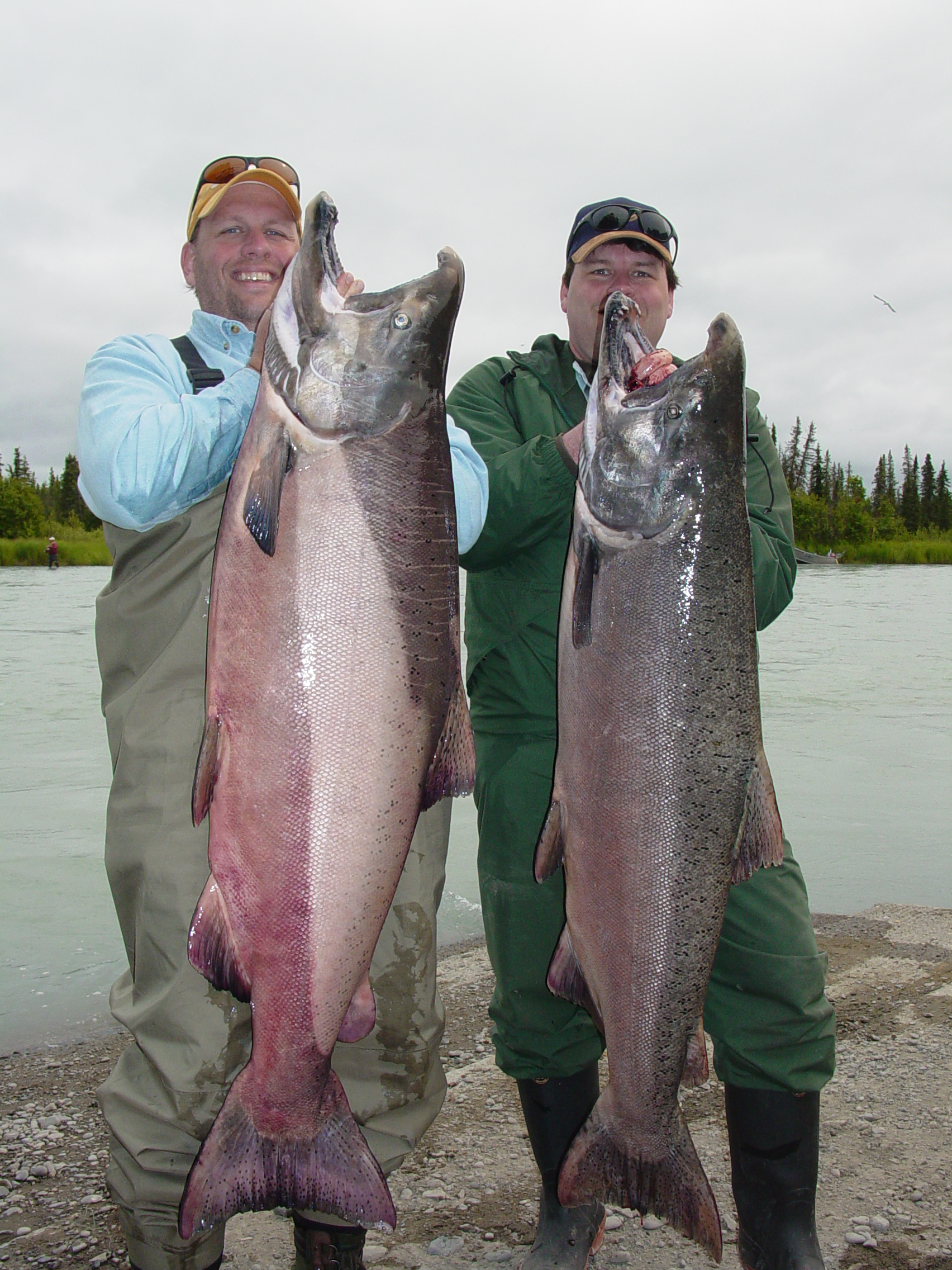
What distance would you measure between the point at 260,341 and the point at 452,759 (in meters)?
0.97

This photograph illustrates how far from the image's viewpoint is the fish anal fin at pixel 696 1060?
2354mm

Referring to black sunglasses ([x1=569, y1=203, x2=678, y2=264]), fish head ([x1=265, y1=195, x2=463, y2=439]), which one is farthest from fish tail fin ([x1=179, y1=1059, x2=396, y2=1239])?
black sunglasses ([x1=569, y1=203, x2=678, y2=264])

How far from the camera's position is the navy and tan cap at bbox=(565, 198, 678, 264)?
10.2 feet

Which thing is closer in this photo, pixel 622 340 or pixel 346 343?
pixel 346 343

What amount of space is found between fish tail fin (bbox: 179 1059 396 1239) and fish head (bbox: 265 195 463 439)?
1347 millimetres

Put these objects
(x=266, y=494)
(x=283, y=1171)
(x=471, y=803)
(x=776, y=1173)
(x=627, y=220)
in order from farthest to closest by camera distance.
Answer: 1. (x=471, y=803)
2. (x=627, y=220)
3. (x=776, y=1173)
4. (x=283, y=1171)
5. (x=266, y=494)

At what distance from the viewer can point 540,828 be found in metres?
2.86

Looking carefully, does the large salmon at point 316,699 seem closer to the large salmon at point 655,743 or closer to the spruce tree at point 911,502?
the large salmon at point 655,743

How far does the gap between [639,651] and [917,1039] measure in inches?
113

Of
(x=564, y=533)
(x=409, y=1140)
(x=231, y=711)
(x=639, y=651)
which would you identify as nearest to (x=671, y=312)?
(x=564, y=533)

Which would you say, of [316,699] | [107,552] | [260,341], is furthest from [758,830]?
[107,552]

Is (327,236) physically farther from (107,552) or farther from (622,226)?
(107,552)

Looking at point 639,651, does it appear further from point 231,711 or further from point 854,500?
point 854,500

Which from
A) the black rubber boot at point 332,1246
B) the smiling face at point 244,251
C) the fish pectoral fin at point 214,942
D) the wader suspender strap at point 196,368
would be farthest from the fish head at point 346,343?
the black rubber boot at point 332,1246
